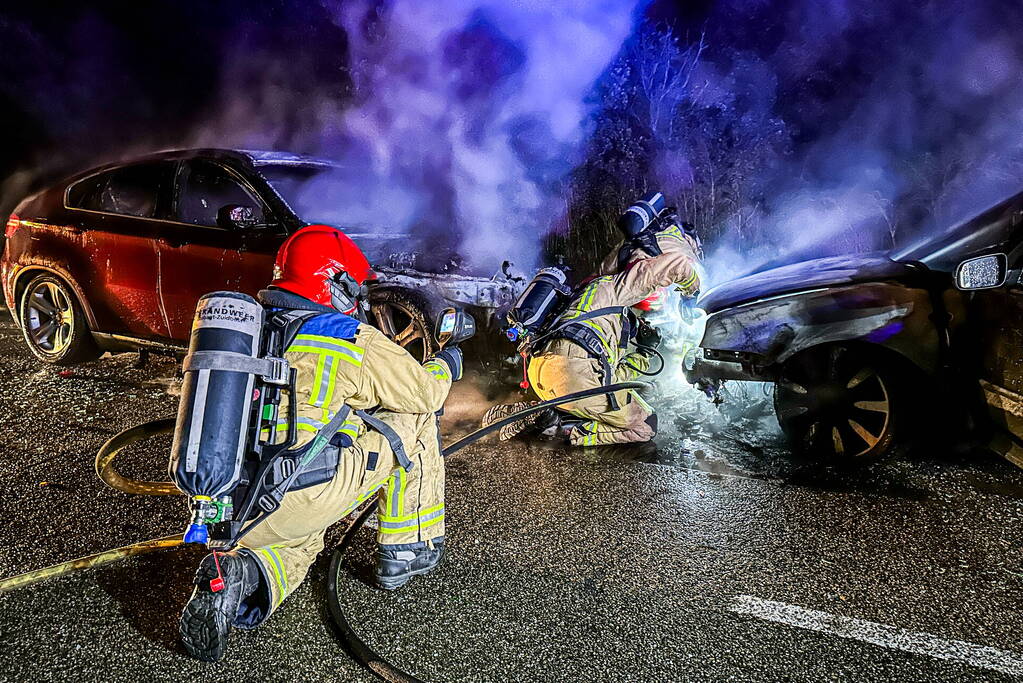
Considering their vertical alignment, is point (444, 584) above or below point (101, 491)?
below

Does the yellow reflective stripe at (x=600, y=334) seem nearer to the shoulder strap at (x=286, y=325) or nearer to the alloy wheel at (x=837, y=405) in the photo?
the alloy wheel at (x=837, y=405)

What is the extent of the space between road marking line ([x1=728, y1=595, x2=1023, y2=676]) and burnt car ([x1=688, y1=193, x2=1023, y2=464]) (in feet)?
4.23

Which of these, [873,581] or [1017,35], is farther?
[1017,35]

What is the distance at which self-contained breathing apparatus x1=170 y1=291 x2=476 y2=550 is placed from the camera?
2.25 meters

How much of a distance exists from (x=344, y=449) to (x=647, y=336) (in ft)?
8.80

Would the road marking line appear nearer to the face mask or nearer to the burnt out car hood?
the face mask

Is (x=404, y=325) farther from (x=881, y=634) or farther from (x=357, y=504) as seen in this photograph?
(x=881, y=634)

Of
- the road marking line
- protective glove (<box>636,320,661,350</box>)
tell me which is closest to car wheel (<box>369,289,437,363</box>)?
protective glove (<box>636,320,661,350</box>)

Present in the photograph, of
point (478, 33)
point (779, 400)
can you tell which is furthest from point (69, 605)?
point (478, 33)

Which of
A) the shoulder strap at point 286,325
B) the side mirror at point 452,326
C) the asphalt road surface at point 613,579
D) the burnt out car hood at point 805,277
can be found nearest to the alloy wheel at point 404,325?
the asphalt road surface at point 613,579

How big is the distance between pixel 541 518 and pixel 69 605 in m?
1.88

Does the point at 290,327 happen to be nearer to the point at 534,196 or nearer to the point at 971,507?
the point at 971,507

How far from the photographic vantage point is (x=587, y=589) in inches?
110

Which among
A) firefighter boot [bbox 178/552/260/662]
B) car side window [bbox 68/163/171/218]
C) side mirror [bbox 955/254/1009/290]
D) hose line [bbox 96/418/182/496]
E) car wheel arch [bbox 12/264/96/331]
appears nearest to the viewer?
firefighter boot [bbox 178/552/260/662]
